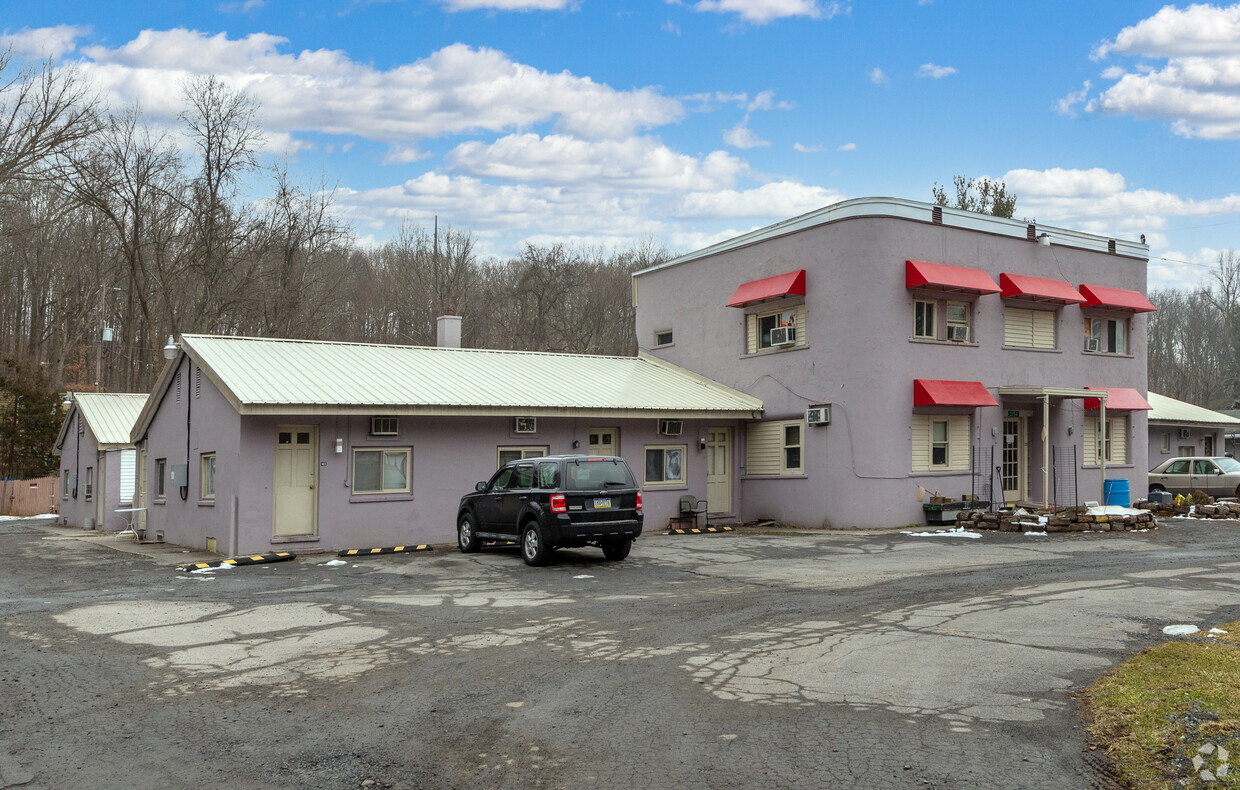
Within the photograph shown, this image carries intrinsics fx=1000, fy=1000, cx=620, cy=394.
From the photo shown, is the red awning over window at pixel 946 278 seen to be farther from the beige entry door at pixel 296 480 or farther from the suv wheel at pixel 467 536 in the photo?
the beige entry door at pixel 296 480

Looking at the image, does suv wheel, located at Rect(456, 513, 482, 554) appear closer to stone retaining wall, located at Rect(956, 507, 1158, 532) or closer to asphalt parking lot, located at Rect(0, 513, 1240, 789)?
asphalt parking lot, located at Rect(0, 513, 1240, 789)

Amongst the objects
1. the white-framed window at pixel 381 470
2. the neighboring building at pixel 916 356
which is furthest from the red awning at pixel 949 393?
the white-framed window at pixel 381 470

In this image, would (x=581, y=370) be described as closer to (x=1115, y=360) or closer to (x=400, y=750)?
(x=1115, y=360)

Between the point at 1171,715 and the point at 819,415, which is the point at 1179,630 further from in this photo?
the point at 819,415

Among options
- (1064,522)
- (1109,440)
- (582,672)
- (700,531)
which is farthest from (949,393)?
(582,672)

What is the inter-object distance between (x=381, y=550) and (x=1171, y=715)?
15322 millimetres

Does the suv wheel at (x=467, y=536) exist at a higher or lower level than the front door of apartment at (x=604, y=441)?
lower

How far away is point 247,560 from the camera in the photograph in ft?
59.5

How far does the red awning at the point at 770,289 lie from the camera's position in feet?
81.0

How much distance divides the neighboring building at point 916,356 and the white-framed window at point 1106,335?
0.20ft

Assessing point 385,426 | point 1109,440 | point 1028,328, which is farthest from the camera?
point 1109,440

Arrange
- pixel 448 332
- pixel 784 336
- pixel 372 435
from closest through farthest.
Result: pixel 372 435, pixel 784 336, pixel 448 332

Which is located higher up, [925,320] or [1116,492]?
[925,320]

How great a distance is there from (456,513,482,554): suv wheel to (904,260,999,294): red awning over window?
39.4 ft
